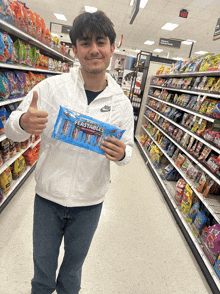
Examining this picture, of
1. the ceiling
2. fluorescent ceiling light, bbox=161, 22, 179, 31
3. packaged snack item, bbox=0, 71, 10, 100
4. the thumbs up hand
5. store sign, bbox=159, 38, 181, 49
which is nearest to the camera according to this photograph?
the thumbs up hand

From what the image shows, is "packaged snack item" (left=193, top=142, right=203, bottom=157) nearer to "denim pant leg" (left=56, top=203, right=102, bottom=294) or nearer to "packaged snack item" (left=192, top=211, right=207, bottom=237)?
"packaged snack item" (left=192, top=211, right=207, bottom=237)

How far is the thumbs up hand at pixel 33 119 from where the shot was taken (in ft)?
2.87

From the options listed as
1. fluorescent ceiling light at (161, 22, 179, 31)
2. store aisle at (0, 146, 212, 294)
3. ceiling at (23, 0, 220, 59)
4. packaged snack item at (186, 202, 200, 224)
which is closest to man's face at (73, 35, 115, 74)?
store aisle at (0, 146, 212, 294)

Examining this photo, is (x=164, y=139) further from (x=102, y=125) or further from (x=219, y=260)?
(x=102, y=125)

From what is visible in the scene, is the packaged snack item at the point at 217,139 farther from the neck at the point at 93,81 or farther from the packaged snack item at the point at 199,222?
the neck at the point at 93,81

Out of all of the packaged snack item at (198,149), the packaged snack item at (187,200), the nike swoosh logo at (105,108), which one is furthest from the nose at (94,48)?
the packaged snack item at (187,200)

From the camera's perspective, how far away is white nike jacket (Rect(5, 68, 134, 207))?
40.1 inches

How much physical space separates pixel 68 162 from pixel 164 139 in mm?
3097

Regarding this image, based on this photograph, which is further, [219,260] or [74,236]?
[219,260]

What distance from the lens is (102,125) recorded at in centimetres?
94

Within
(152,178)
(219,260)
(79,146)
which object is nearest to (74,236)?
(79,146)

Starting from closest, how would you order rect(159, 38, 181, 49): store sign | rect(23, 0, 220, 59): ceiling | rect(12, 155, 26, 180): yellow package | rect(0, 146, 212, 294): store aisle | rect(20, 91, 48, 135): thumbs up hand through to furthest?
rect(20, 91, 48, 135): thumbs up hand → rect(0, 146, 212, 294): store aisle → rect(12, 155, 26, 180): yellow package → rect(23, 0, 220, 59): ceiling → rect(159, 38, 181, 49): store sign

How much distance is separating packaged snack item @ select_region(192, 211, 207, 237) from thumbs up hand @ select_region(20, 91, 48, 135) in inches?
79.8

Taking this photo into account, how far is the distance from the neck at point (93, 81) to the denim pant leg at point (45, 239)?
0.69 meters
